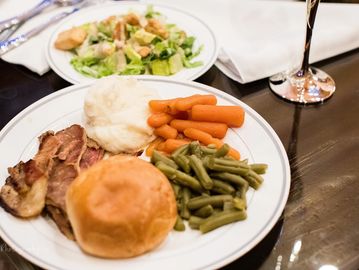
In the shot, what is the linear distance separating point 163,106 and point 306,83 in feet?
2.81

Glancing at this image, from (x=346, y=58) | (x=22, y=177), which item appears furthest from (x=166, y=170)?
(x=346, y=58)

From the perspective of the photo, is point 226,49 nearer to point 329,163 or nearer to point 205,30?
point 205,30

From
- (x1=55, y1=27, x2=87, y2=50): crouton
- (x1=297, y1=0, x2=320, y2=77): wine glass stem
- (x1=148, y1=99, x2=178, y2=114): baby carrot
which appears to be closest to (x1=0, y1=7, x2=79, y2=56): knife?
(x1=55, y1=27, x2=87, y2=50): crouton

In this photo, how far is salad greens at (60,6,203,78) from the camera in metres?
2.37

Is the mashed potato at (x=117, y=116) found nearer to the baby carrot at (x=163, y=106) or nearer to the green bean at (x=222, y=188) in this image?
the baby carrot at (x=163, y=106)

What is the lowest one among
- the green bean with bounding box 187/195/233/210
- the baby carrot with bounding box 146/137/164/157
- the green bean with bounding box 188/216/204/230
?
the baby carrot with bounding box 146/137/164/157

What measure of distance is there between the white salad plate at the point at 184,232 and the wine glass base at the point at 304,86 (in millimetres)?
459

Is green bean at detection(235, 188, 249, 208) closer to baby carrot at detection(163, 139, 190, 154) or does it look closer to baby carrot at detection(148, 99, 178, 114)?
baby carrot at detection(163, 139, 190, 154)

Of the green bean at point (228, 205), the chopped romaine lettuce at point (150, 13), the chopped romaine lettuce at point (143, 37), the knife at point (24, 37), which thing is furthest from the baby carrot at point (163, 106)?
the knife at point (24, 37)

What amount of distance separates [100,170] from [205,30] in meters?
1.39

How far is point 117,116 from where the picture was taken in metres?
1.90

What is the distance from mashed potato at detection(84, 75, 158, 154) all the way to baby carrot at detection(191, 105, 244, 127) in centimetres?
21

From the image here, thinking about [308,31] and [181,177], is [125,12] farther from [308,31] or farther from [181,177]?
[181,177]

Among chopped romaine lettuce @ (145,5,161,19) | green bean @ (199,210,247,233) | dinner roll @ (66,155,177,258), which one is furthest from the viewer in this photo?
chopped romaine lettuce @ (145,5,161,19)
